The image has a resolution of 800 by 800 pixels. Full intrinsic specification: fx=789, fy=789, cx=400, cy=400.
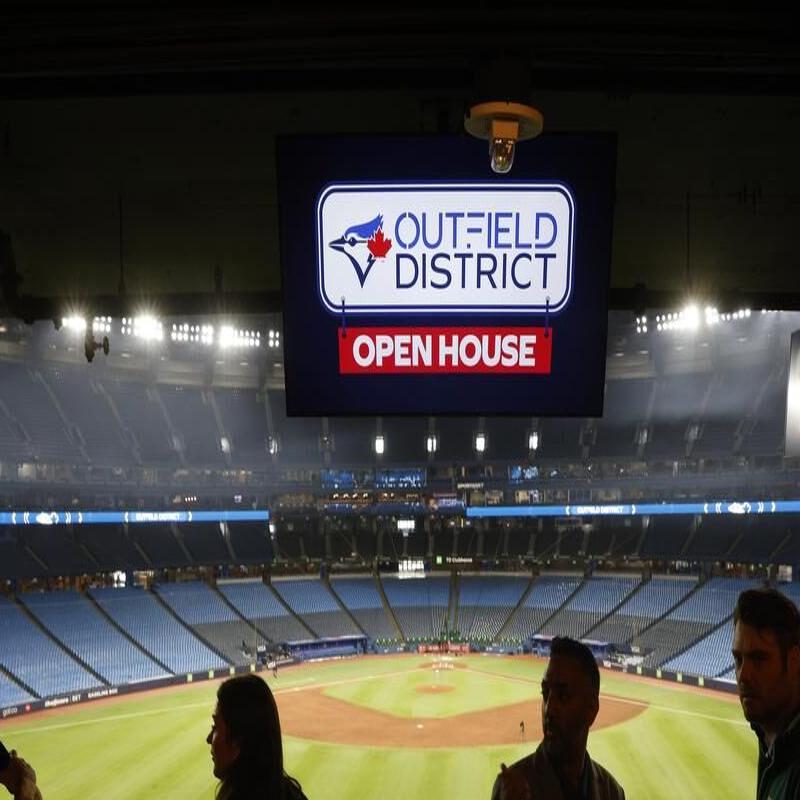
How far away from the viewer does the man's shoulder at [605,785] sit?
2.66m

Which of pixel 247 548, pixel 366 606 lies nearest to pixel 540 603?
pixel 366 606

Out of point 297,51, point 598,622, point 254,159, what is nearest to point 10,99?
point 254,159

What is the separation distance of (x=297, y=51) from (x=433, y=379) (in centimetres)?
225

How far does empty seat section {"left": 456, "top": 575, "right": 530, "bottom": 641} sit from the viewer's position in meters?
44.9

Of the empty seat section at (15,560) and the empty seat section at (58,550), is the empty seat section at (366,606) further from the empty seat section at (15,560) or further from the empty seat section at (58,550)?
the empty seat section at (15,560)

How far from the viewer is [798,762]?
7.90ft

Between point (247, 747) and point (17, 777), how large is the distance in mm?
965

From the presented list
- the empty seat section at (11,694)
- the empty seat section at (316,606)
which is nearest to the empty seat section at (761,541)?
the empty seat section at (316,606)

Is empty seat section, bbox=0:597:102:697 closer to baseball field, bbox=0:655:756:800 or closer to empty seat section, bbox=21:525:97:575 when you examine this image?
baseball field, bbox=0:655:756:800

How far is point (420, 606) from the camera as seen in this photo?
4753 centimetres

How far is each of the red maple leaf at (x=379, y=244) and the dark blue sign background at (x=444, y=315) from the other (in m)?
0.33

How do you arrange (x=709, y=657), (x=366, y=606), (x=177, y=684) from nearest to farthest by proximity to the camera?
(x=709, y=657), (x=177, y=684), (x=366, y=606)

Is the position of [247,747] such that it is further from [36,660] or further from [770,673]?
[36,660]

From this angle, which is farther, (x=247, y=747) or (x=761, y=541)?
(x=761, y=541)
